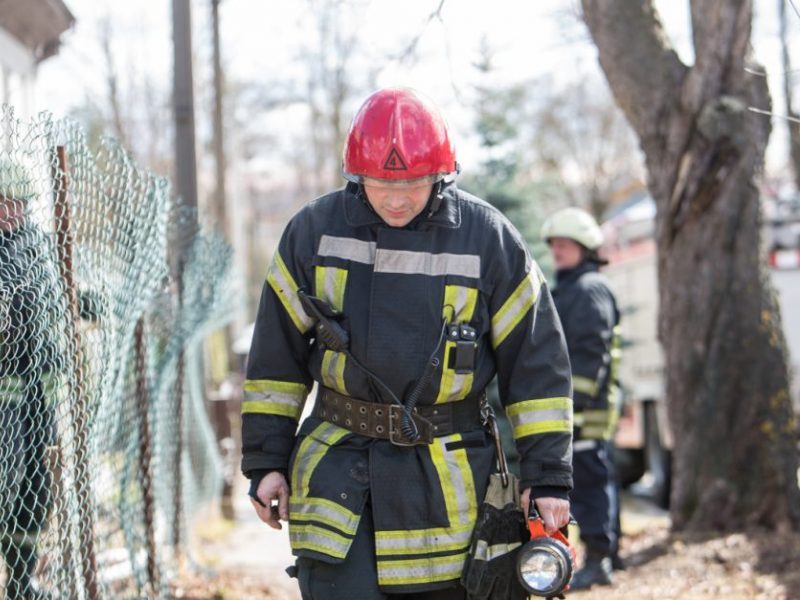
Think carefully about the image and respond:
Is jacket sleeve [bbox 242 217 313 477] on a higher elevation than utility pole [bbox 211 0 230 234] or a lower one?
lower

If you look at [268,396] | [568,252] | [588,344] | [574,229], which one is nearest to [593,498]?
[588,344]

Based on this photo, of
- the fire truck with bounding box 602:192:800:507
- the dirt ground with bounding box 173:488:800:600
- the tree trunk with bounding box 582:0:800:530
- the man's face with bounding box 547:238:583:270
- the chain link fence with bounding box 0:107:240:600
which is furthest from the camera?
the fire truck with bounding box 602:192:800:507

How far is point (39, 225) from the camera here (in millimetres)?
3797

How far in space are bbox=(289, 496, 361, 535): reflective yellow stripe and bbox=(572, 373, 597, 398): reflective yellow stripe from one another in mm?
2898

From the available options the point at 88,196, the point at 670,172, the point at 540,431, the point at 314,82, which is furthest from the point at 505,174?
the point at 314,82

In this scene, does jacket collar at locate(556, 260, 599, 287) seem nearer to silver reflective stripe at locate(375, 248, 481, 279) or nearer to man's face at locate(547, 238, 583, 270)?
man's face at locate(547, 238, 583, 270)

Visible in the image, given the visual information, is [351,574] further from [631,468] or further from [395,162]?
[631,468]

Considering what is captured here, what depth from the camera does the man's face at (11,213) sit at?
3.54 meters

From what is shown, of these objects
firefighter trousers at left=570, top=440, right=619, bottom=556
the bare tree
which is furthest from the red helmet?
the bare tree

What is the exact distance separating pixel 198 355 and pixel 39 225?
5.15 metres

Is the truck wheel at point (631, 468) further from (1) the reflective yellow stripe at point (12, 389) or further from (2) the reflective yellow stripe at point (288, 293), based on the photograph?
(2) the reflective yellow stripe at point (288, 293)

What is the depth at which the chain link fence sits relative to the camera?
373 centimetres

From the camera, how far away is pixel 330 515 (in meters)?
3.28

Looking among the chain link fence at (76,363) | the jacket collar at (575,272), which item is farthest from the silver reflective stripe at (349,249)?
the jacket collar at (575,272)
